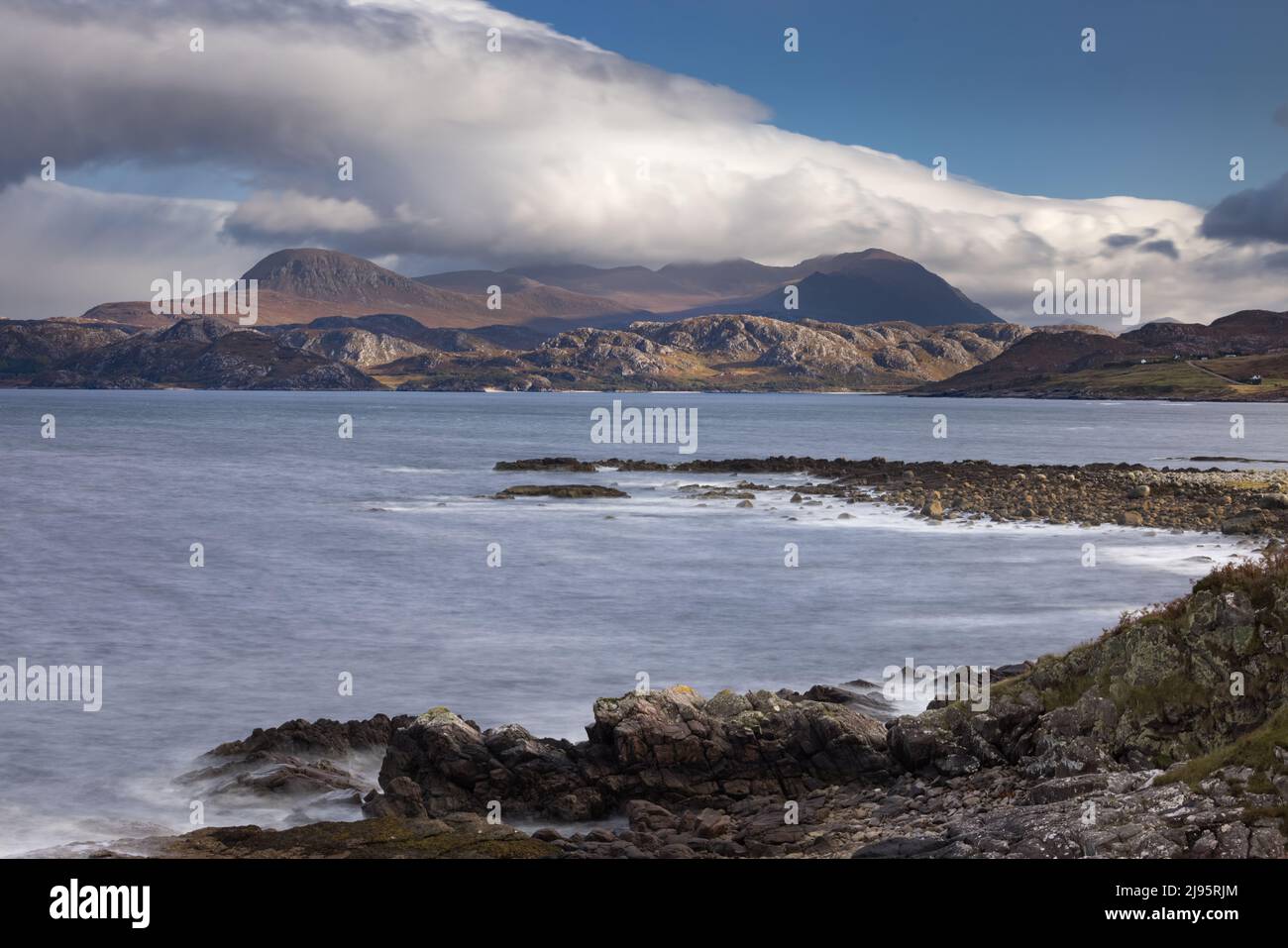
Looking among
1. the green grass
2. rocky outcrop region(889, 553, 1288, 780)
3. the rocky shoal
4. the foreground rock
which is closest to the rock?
the rocky shoal

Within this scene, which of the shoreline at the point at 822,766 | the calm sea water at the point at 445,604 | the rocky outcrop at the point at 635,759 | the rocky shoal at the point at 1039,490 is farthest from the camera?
the rocky shoal at the point at 1039,490

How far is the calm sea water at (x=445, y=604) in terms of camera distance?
23.1 metres

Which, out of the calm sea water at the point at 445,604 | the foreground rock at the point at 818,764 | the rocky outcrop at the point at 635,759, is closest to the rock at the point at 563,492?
the calm sea water at the point at 445,604

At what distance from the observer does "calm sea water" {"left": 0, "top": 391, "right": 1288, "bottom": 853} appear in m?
23.1

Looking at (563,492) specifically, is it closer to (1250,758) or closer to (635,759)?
(635,759)

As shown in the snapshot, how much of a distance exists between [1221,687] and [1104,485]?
53875 millimetres

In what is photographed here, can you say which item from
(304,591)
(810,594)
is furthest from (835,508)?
(304,591)

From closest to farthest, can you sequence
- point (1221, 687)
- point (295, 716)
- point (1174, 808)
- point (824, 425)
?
point (1174, 808)
point (1221, 687)
point (295, 716)
point (824, 425)

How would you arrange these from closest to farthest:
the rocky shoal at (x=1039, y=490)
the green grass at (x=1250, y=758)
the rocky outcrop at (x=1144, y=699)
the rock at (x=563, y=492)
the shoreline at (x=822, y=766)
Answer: the green grass at (x=1250, y=758) < the shoreline at (x=822, y=766) < the rocky outcrop at (x=1144, y=699) < the rocky shoal at (x=1039, y=490) < the rock at (x=563, y=492)

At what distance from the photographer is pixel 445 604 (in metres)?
36.4

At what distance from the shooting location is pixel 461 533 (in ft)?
176

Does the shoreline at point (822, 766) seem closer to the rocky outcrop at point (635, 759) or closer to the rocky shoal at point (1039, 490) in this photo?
the rocky outcrop at point (635, 759)

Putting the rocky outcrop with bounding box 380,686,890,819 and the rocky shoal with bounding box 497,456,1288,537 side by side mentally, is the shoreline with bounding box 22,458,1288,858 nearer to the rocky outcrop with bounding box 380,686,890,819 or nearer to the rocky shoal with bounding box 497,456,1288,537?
the rocky outcrop with bounding box 380,686,890,819

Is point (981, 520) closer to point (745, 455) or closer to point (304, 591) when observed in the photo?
point (304, 591)
